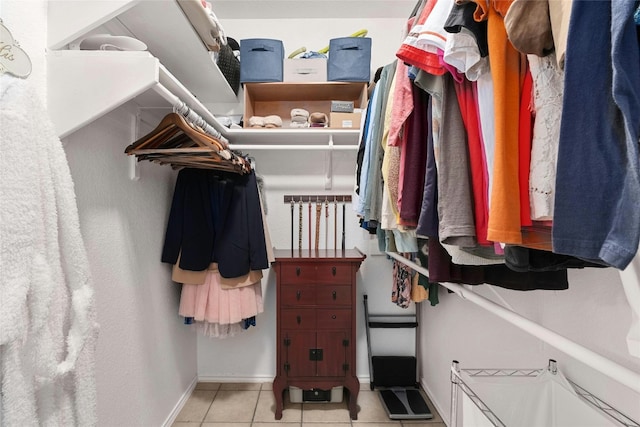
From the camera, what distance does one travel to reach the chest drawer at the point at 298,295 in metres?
1.99

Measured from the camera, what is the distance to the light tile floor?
75.6 inches

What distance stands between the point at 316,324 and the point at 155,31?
5.75 feet

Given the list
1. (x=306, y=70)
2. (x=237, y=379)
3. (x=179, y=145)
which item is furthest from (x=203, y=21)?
(x=237, y=379)

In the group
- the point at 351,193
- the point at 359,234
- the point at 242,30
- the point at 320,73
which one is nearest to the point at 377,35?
the point at 320,73

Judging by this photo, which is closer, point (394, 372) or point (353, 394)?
point (353, 394)

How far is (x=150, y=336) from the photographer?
5.59 feet

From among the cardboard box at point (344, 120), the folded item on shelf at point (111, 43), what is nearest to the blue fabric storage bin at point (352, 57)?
the cardboard box at point (344, 120)

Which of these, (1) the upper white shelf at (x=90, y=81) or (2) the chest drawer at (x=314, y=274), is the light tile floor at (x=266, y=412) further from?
(1) the upper white shelf at (x=90, y=81)

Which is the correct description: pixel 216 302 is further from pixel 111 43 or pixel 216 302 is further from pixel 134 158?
pixel 111 43

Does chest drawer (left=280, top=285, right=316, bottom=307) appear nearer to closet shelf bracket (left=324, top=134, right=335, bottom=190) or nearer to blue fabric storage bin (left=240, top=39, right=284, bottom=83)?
closet shelf bracket (left=324, top=134, right=335, bottom=190)

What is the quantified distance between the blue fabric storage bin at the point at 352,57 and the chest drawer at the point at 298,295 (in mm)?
1396

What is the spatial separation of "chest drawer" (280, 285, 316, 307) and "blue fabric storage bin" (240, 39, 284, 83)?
137 centimetres

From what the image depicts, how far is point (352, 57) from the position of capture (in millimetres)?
2055

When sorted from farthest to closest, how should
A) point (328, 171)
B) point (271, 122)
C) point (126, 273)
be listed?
point (328, 171) → point (271, 122) → point (126, 273)
